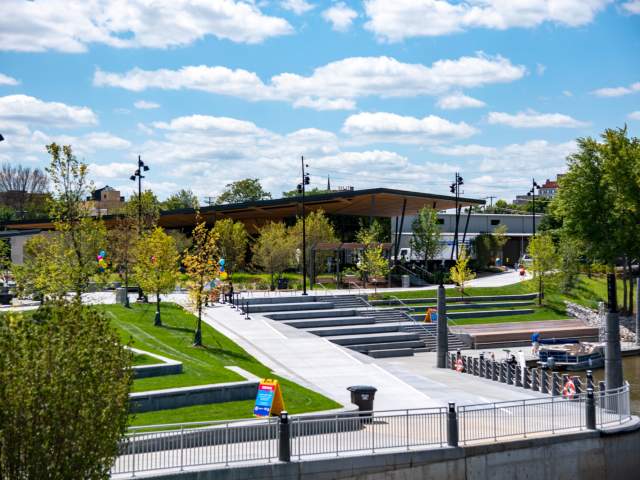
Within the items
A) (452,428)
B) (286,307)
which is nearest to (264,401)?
(452,428)

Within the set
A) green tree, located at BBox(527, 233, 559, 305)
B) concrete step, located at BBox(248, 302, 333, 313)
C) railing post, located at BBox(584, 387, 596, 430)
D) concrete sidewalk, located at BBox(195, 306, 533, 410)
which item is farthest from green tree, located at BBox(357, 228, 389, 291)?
railing post, located at BBox(584, 387, 596, 430)

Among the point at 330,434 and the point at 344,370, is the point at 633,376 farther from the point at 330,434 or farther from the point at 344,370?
the point at 330,434

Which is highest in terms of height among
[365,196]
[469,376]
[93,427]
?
[365,196]

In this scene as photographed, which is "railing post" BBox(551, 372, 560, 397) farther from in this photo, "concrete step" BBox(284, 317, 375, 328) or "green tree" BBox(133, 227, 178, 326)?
"green tree" BBox(133, 227, 178, 326)

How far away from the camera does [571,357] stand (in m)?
40.2

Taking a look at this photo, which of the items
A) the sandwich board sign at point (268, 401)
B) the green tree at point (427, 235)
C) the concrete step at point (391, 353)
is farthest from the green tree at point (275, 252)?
A: the sandwich board sign at point (268, 401)

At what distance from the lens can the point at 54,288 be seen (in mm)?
27094

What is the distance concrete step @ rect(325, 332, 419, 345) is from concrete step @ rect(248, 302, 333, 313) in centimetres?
494

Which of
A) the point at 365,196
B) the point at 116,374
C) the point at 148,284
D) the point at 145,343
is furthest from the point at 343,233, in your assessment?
the point at 116,374

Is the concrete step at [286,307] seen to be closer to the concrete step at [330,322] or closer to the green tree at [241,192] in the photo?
the concrete step at [330,322]

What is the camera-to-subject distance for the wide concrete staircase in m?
40.7

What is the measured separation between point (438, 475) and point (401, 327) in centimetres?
2625

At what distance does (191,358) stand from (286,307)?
54.3ft

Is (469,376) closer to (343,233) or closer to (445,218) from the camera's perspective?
(343,233)
